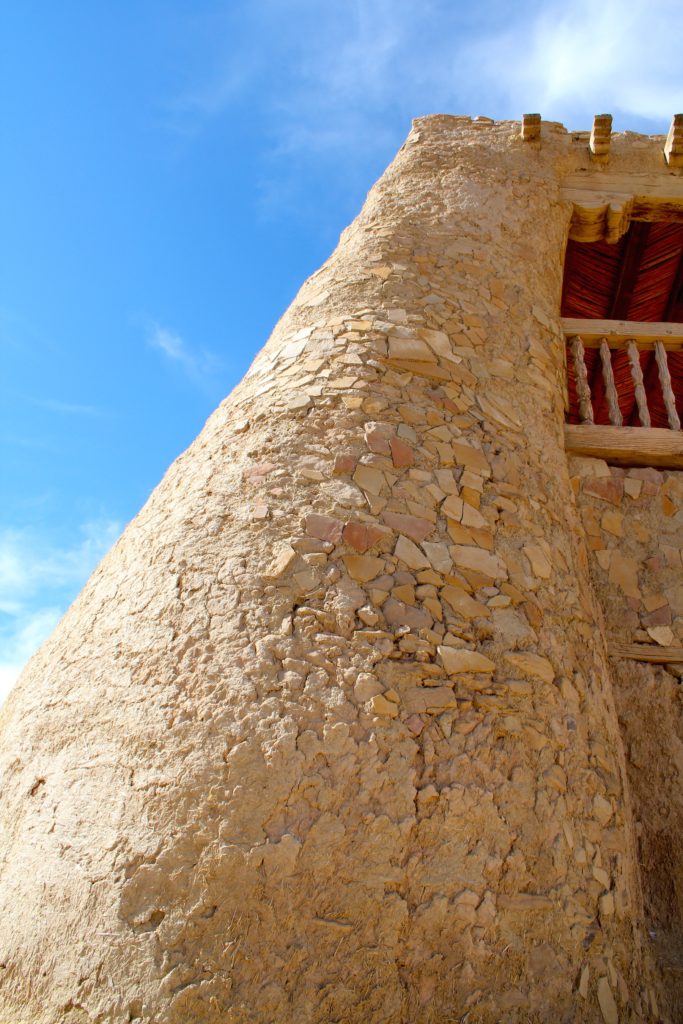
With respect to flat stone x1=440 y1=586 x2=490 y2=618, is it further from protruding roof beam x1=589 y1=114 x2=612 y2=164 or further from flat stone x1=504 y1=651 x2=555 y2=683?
protruding roof beam x1=589 y1=114 x2=612 y2=164

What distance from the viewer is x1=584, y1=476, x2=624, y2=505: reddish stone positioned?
16.1 ft

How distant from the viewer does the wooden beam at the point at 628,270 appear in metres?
6.98

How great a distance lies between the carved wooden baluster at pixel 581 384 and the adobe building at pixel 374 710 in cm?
19

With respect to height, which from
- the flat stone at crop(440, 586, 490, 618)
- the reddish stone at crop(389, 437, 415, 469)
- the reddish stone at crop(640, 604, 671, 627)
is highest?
the reddish stone at crop(389, 437, 415, 469)

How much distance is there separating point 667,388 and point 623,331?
1.88 feet

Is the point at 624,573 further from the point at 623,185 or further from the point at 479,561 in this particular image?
the point at 623,185

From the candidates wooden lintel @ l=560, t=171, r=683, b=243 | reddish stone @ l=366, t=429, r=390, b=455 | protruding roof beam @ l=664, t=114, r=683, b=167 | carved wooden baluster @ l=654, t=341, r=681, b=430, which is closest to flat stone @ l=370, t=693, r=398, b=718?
reddish stone @ l=366, t=429, r=390, b=455

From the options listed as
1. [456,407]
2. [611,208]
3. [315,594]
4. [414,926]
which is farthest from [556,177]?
[414,926]

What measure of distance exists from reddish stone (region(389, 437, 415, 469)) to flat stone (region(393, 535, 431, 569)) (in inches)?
18.2

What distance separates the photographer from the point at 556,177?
6.06 m

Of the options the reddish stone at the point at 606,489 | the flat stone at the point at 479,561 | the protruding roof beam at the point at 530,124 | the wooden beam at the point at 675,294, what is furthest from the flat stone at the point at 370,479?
the wooden beam at the point at 675,294

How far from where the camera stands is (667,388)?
543 cm

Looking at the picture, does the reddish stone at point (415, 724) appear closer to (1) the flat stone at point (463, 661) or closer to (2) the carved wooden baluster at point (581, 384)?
(1) the flat stone at point (463, 661)

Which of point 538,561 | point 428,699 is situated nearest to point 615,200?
point 538,561
